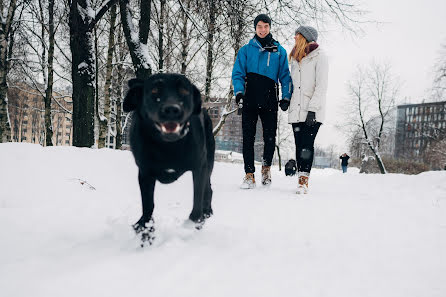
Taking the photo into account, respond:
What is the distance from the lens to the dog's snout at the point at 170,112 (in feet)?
5.12

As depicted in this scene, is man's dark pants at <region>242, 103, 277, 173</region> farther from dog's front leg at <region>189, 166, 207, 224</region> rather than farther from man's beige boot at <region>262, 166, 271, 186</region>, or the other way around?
dog's front leg at <region>189, 166, 207, 224</region>

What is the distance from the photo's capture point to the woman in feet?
15.2

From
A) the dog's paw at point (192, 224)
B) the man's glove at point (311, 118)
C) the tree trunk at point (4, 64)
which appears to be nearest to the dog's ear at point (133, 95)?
the dog's paw at point (192, 224)

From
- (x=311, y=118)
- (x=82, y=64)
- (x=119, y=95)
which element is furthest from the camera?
(x=119, y=95)

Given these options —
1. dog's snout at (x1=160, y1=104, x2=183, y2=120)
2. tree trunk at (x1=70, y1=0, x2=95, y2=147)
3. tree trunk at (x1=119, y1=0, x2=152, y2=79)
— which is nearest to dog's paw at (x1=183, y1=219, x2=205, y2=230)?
dog's snout at (x1=160, y1=104, x2=183, y2=120)

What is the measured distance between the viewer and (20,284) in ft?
4.13

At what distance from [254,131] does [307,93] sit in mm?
1024

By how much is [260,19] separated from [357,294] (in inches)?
164

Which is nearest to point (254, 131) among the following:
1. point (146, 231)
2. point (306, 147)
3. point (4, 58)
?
point (306, 147)

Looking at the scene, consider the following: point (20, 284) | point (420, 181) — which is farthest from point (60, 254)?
point (420, 181)

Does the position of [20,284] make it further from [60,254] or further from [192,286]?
[192,286]

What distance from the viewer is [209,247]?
1.84m

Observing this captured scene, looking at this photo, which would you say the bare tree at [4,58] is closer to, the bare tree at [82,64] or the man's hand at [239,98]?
the bare tree at [82,64]

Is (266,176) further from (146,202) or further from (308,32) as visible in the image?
(146,202)
